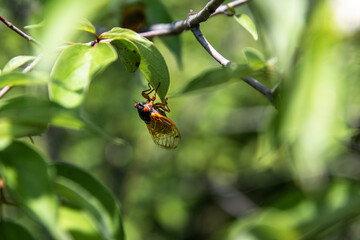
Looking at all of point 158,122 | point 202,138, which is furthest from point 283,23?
point 202,138

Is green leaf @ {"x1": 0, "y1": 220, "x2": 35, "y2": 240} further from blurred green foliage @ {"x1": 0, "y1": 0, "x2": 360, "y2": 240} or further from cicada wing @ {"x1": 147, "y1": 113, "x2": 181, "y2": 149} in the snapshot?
cicada wing @ {"x1": 147, "y1": 113, "x2": 181, "y2": 149}

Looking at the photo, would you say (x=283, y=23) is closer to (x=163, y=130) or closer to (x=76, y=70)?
(x=76, y=70)

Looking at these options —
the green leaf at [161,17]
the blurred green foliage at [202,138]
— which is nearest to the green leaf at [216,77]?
the blurred green foliage at [202,138]

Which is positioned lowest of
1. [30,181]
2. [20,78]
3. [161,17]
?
[30,181]

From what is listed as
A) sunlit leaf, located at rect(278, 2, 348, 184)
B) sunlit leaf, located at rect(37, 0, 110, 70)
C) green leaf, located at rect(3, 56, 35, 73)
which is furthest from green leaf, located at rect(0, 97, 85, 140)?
sunlit leaf, located at rect(278, 2, 348, 184)

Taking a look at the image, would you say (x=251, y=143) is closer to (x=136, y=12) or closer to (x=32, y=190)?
(x=136, y=12)

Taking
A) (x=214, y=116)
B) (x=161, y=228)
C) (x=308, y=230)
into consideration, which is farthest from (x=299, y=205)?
(x=161, y=228)
